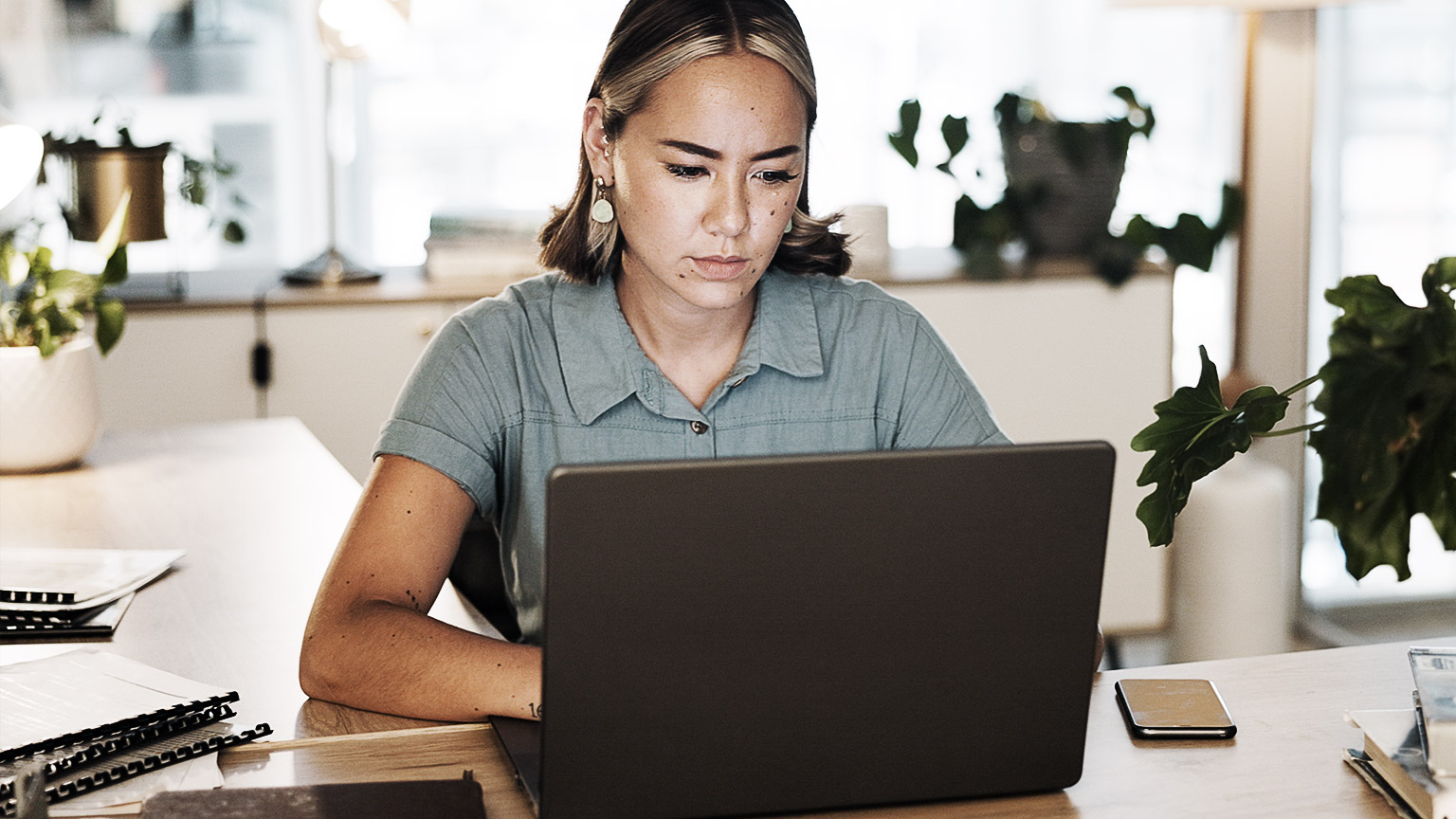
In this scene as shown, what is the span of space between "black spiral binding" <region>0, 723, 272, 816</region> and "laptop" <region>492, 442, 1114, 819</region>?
347 millimetres

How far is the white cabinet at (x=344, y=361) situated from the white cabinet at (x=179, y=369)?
0.06m

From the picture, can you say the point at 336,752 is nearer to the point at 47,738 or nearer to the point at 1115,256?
the point at 47,738

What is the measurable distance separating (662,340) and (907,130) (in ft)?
5.39

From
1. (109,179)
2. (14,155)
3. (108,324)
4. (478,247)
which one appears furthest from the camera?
(478,247)

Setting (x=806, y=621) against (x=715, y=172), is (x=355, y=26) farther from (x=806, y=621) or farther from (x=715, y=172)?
(x=806, y=621)

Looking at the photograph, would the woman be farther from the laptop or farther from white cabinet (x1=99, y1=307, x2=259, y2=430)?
white cabinet (x1=99, y1=307, x2=259, y2=430)

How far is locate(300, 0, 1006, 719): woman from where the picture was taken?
143 centimetres

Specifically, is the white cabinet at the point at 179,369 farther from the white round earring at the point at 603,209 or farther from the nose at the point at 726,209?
the nose at the point at 726,209

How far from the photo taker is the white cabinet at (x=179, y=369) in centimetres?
278

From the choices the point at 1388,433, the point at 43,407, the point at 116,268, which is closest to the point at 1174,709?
the point at 1388,433

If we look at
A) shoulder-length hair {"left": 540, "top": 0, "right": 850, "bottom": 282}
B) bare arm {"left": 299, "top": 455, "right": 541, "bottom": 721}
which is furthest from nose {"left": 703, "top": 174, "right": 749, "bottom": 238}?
bare arm {"left": 299, "top": 455, "right": 541, "bottom": 721}

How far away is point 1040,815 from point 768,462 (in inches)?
13.1

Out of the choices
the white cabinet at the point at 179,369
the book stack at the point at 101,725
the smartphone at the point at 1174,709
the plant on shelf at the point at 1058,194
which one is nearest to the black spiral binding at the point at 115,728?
the book stack at the point at 101,725

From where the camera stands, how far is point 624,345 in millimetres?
1567
